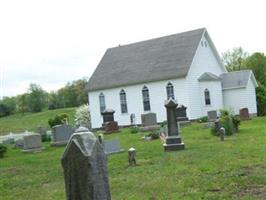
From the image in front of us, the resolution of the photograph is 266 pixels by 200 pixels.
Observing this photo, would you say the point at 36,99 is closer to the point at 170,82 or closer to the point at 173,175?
the point at 170,82

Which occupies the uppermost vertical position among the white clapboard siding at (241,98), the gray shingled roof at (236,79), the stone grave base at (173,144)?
the gray shingled roof at (236,79)

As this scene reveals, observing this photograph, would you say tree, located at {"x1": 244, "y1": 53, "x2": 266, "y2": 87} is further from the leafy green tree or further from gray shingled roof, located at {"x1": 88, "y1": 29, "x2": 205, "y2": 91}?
the leafy green tree

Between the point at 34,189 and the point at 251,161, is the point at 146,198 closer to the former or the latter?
the point at 34,189

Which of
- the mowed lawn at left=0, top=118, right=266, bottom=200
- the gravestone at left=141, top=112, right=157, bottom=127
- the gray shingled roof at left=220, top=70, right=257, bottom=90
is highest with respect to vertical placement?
the gray shingled roof at left=220, top=70, right=257, bottom=90

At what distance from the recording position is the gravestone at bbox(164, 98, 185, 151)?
18672 millimetres

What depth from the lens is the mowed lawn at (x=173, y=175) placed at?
10195 millimetres

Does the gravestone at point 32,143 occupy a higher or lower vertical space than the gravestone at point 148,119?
lower

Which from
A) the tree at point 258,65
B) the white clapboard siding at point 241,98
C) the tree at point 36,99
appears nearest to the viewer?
the white clapboard siding at point 241,98

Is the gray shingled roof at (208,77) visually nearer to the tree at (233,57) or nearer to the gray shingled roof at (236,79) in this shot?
the gray shingled roof at (236,79)

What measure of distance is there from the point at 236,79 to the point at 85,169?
1546 inches

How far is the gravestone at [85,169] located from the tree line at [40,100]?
85.4 metres

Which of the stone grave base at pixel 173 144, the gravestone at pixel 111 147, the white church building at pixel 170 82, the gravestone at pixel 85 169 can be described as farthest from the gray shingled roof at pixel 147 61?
the gravestone at pixel 85 169

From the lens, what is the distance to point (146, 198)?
9906 millimetres

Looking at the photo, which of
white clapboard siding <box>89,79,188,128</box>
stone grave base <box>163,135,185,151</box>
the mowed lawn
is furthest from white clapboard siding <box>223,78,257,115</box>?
stone grave base <box>163,135,185,151</box>
